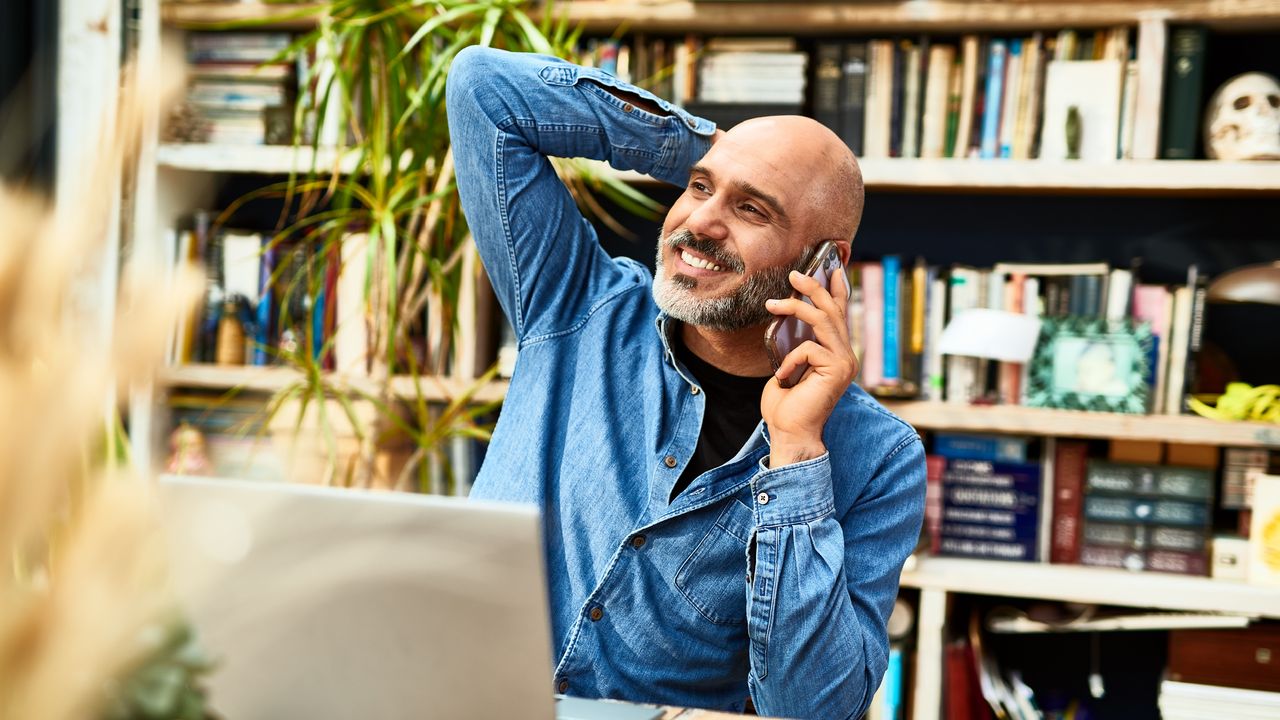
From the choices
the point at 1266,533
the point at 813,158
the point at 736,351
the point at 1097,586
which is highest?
the point at 813,158

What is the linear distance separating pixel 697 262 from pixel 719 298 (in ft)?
0.20

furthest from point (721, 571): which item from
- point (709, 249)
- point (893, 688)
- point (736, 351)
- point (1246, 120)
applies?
point (1246, 120)

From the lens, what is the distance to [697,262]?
4.73ft

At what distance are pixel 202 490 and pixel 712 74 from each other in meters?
2.07

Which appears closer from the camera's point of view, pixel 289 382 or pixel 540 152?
pixel 540 152

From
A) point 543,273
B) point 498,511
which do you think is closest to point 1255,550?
point 543,273

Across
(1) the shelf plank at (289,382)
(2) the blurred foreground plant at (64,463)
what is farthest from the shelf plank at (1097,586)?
(2) the blurred foreground plant at (64,463)

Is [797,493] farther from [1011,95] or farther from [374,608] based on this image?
[1011,95]

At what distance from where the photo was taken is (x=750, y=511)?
4.43 ft

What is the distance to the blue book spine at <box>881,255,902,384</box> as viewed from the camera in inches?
96.4

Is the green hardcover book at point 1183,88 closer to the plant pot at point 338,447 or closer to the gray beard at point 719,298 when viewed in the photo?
the gray beard at point 719,298

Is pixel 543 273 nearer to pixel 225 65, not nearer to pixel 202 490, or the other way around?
pixel 202 490

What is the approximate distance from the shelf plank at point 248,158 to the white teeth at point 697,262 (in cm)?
131

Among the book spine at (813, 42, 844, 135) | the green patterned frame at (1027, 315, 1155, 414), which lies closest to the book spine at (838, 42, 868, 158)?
the book spine at (813, 42, 844, 135)
